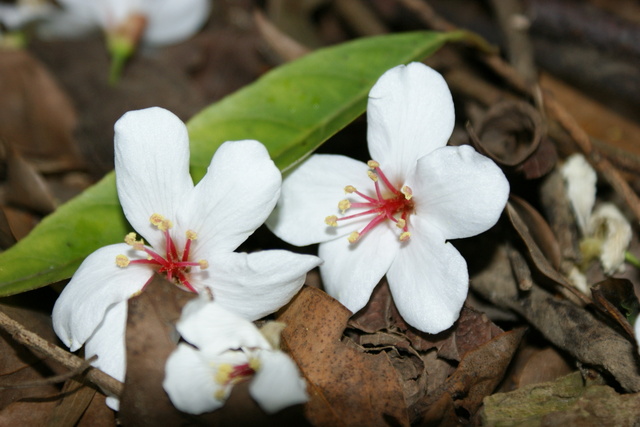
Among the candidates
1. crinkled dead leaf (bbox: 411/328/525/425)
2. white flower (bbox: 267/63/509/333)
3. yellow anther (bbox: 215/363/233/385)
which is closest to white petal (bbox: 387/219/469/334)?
white flower (bbox: 267/63/509/333)

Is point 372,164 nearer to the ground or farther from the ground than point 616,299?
farther from the ground

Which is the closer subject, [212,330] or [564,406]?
[212,330]

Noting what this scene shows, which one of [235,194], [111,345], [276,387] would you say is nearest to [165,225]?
[235,194]

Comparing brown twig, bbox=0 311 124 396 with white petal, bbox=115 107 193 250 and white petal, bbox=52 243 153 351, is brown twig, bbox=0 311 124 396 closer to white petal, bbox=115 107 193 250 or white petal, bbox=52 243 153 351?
white petal, bbox=52 243 153 351

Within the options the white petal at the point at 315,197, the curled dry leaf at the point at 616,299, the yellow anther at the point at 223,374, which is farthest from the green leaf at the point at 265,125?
the curled dry leaf at the point at 616,299

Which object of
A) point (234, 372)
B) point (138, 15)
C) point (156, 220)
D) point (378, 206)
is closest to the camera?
point (234, 372)

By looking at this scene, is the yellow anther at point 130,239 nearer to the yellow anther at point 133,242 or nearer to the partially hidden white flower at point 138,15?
the yellow anther at point 133,242

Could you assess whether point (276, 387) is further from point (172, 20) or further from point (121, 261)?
point (172, 20)
